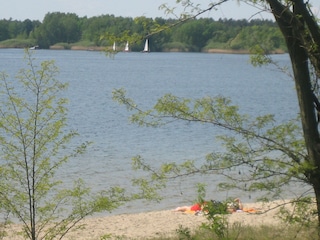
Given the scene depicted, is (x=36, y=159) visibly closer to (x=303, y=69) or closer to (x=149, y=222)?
(x=303, y=69)

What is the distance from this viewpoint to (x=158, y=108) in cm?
790

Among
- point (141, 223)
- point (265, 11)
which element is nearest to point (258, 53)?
point (265, 11)

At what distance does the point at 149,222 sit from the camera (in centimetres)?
1583

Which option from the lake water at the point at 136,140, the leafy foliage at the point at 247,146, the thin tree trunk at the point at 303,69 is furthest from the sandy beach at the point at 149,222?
the thin tree trunk at the point at 303,69

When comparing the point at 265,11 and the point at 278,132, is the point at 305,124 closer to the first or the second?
the point at 278,132

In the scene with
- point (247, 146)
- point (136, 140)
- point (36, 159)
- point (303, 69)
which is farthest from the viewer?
point (136, 140)

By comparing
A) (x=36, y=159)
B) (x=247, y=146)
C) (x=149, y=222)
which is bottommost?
(x=149, y=222)

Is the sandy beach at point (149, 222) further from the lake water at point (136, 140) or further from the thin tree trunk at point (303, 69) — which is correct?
the thin tree trunk at point (303, 69)

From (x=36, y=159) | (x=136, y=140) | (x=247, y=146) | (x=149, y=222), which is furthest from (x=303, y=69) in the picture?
(x=136, y=140)

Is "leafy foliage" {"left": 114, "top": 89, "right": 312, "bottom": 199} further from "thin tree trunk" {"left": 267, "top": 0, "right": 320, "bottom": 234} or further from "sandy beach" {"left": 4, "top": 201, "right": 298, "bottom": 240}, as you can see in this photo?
"sandy beach" {"left": 4, "top": 201, "right": 298, "bottom": 240}

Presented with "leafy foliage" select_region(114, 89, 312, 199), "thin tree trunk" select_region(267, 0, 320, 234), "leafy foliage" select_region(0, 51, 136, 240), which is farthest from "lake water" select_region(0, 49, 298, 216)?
"leafy foliage" select_region(0, 51, 136, 240)

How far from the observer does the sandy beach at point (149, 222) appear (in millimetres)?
14328

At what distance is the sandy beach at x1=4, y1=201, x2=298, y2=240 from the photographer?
14328mm

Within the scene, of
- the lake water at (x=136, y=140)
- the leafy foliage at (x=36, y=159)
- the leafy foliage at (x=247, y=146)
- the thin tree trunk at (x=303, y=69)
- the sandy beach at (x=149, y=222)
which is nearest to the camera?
the thin tree trunk at (x=303, y=69)
